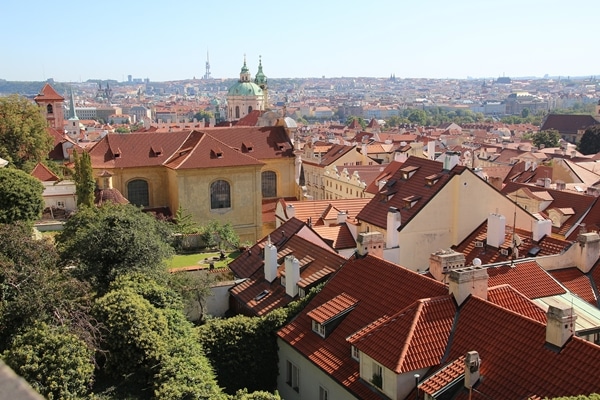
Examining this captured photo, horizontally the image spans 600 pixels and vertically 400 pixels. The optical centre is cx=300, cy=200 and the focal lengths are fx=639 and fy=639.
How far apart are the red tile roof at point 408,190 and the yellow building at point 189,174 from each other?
15.2 metres

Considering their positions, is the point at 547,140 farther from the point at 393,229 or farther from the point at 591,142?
the point at 393,229

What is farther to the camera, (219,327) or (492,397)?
(219,327)

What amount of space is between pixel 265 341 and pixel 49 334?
293 inches

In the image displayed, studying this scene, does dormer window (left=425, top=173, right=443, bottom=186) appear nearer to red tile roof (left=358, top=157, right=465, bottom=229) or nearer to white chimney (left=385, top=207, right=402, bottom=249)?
red tile roof (left=358, top=157, right=465, bottom=229)

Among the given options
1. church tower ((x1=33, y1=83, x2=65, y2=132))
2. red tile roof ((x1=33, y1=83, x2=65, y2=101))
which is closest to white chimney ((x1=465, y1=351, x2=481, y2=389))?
church tower ((x1=33, y1=83, x2=65, y2=132))

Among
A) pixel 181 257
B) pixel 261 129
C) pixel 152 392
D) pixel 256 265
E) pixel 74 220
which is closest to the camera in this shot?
pixel 152 392

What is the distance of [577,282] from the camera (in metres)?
24.2

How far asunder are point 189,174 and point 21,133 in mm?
15378

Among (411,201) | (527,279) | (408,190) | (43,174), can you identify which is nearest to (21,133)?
(43,174)

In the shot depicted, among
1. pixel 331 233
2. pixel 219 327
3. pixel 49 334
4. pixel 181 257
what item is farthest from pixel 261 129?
pixel 49 334

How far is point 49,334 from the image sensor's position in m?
18.2

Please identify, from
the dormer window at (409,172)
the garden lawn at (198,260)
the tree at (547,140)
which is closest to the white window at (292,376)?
the garden lawn at (198,260)

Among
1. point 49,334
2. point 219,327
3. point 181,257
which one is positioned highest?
point 49,334

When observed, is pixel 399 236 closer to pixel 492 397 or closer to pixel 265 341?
pixel 265 341
